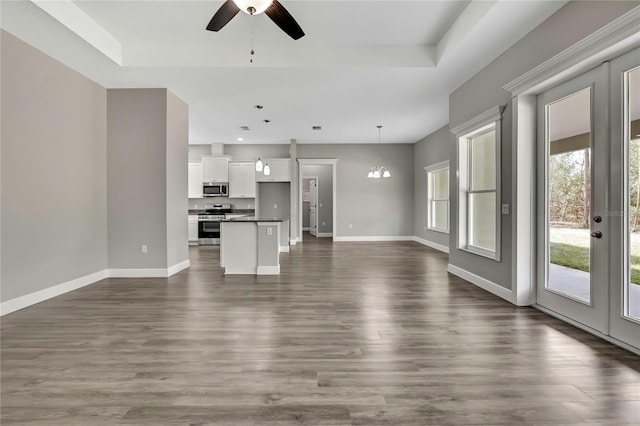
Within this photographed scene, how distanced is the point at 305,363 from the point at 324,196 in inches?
363

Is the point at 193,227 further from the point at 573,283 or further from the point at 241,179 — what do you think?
the point at 573,283

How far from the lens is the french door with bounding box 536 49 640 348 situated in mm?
2330

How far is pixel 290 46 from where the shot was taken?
3980 millimetres

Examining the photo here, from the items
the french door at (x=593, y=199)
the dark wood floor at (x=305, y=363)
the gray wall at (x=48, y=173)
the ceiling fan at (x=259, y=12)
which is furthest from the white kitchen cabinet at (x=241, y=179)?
the french door at (x=593, y=199)

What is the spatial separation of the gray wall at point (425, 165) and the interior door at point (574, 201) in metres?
4.10

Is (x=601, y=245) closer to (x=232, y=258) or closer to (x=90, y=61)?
(x=232, y=258)

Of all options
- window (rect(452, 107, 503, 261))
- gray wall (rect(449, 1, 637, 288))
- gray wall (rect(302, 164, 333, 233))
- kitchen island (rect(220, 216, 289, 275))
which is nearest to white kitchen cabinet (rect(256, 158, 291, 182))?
gray wall (rect(302, 164, 333, 233))

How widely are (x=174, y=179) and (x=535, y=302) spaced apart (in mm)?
5239

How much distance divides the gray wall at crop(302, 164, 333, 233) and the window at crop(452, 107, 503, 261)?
6.45 m

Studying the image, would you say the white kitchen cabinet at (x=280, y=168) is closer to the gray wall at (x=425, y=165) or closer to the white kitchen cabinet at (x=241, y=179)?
Result: the white kitchen cabinet at (x=241, y=179)

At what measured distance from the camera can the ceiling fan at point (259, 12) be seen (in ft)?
7.09

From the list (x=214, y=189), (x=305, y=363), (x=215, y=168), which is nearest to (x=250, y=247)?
(x=305, y=363)

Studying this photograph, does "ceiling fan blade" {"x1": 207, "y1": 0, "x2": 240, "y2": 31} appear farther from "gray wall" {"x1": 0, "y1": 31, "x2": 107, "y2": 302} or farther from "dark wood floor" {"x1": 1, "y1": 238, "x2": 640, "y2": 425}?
"dark wood floor" {"x1": 1, "y1": 238, "x2": 640, "y2": 425}

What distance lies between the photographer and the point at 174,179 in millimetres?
5094
